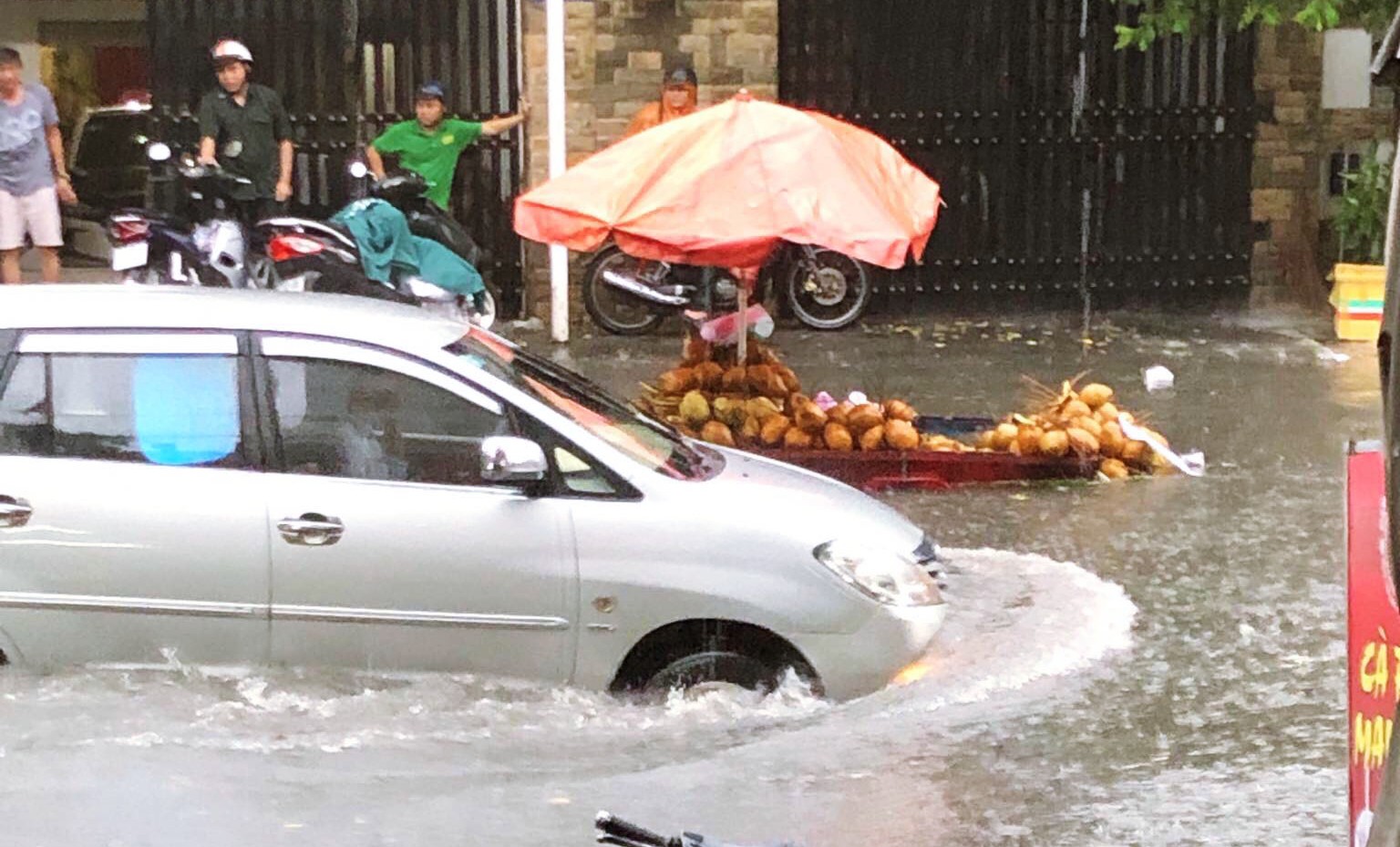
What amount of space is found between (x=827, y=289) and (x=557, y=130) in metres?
2.55

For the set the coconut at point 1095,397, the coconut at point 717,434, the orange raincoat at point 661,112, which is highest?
the orange raincoat at point 661,112

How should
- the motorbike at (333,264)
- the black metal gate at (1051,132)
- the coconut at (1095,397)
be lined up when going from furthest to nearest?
1. the black metal gate at (1051,132)
2. the motorbike at (333,264)
3. the coconut at (1095,397)

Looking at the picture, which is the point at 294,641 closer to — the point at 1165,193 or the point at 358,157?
the point at 358,157

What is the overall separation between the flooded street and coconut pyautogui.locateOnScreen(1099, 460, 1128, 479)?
1962mm

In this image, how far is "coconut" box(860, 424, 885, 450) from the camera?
34.1 ft

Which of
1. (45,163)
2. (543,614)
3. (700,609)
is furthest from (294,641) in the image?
(45,163)

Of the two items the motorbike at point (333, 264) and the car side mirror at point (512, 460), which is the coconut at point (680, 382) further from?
the car side mirror at point (512, 460)

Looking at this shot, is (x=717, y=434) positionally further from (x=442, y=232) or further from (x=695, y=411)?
(x=442, y=232)

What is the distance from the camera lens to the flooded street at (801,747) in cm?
595

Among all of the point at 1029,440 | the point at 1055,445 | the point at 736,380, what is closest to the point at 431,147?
the point at 736,380

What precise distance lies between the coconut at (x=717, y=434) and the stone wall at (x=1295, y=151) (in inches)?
319

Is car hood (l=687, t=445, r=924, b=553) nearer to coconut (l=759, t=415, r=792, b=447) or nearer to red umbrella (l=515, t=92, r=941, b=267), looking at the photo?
A: red umbrella (l=515, t=92, r=941, b=267)

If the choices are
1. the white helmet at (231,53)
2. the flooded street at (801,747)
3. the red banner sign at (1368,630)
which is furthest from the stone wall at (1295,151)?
the red banner sign at (1368,630)

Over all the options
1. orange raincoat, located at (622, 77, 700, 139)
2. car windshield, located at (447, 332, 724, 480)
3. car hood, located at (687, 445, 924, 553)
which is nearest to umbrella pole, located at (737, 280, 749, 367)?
car windshield, located at (447, 332, 724, 480)
